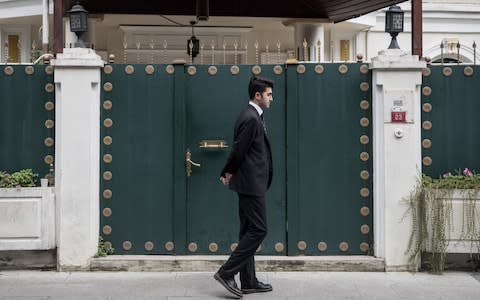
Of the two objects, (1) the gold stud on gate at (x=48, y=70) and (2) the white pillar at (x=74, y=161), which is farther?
(1) the gold stud on gate at (x=48, y=70)

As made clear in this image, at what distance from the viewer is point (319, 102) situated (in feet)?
24.5

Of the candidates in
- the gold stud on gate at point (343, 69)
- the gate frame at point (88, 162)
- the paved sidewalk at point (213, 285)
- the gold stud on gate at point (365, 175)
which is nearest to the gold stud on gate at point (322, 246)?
the paved sidewalk at point (213, 285)

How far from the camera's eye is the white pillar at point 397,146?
7215 millimetres

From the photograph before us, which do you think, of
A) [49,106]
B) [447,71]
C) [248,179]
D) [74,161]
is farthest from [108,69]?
[447,71]

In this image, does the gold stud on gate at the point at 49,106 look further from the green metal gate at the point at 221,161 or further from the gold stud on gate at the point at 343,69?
the gold stud on gate at the point at 343,69

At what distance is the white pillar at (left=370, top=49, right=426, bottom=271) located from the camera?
7215 mm

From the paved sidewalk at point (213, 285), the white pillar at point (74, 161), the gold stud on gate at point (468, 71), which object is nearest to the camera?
the paved sidewalk at point (213, 285)

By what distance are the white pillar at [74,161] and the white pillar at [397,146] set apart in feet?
10.1

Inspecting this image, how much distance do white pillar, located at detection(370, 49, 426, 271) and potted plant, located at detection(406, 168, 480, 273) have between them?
0.10 m

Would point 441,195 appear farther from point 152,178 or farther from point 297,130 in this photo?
point 152,178

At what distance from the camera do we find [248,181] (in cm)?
619

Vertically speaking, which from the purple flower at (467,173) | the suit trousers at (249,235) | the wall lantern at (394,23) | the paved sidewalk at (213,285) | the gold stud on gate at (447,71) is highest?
the wall lantern at (394,23)

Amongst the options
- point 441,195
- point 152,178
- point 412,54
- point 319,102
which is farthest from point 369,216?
point 152,178

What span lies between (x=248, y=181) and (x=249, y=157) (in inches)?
8.7
